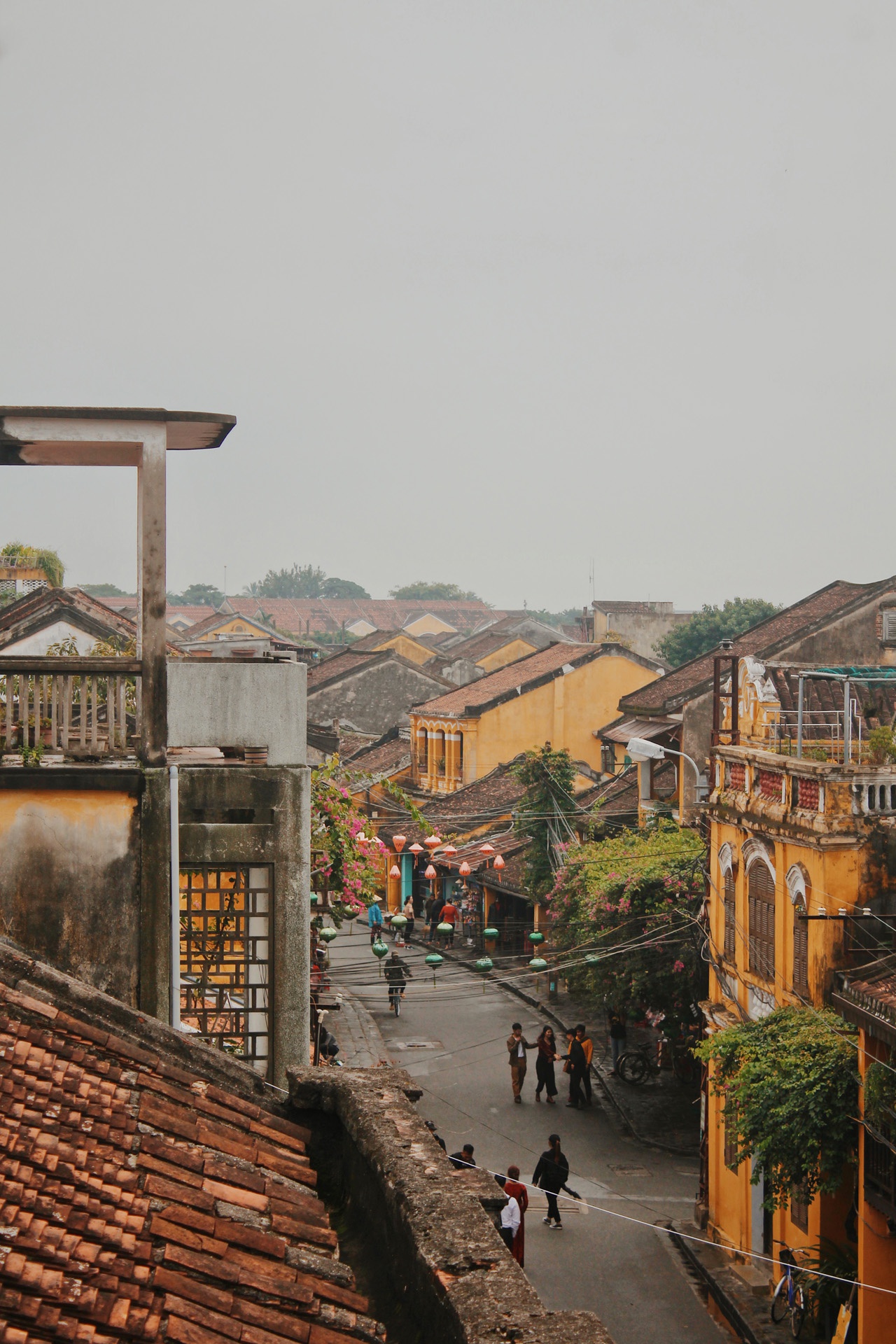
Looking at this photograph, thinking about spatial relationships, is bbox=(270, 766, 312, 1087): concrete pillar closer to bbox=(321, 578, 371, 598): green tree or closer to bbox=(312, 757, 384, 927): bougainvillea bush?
bbox=(312, 757, 384, 927): bougainvillea bush

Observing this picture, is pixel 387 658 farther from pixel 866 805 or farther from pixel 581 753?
pixel 866 805

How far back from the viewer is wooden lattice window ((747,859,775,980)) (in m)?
17.0

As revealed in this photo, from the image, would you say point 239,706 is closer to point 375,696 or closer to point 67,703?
point 67,703

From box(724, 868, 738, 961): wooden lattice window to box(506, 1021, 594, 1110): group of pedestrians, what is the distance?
18.8 feet

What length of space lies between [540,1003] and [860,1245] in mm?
18810

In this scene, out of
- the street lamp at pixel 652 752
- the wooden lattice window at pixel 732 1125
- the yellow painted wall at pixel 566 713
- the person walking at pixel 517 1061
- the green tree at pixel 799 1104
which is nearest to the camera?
the green tree at pixel 799 1104

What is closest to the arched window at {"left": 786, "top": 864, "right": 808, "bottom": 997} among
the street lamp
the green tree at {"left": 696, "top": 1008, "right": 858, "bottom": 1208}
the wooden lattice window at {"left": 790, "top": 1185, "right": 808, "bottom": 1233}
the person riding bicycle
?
the green tree at {"left": 696, "top": 1008, "right": 858, "bottom": 1208}

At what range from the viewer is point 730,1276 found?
17.3m

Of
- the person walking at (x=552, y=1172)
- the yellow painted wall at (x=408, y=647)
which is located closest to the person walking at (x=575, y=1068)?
the person walking at (x=552, y=1172)

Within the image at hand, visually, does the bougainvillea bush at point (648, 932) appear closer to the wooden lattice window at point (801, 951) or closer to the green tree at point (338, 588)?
the wooden lattice window at point (801, 951)

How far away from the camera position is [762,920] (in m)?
17.4

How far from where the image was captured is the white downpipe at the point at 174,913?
7926mm

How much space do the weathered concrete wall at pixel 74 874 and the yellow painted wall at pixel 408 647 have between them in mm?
59005

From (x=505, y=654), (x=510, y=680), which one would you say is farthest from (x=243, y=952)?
(x=505, y=654)
